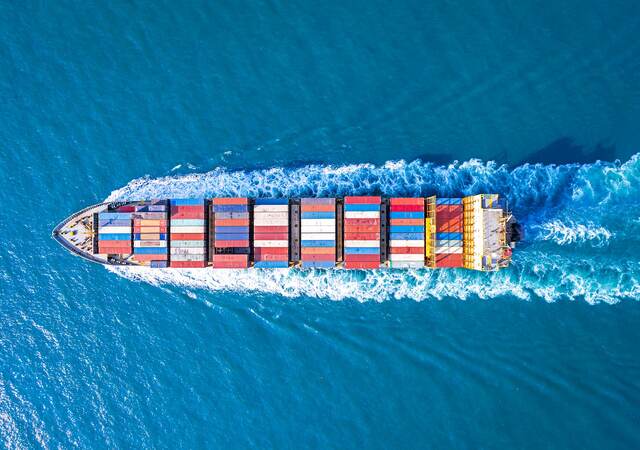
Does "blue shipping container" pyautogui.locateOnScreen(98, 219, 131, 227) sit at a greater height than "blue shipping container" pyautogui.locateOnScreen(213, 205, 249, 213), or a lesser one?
lesser

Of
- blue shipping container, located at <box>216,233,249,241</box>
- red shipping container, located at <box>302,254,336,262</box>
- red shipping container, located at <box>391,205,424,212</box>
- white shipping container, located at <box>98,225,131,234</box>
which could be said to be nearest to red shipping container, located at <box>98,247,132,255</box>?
white shipping container, located at <box>98,225,131,234</box>

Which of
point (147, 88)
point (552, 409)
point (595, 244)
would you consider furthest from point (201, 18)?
A: point (552, 409)

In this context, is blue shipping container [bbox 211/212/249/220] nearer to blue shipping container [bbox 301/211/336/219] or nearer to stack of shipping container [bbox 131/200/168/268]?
stack of shipping container [bbox 131/200/168/268]

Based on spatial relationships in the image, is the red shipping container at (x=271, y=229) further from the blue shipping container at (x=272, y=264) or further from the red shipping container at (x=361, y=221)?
the red shipping container at (x=361, y=221)

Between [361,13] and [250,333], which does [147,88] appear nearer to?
[361,13]

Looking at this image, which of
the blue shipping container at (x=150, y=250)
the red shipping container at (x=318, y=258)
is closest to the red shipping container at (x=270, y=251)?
the red shipping container at (x=318, y=258)
